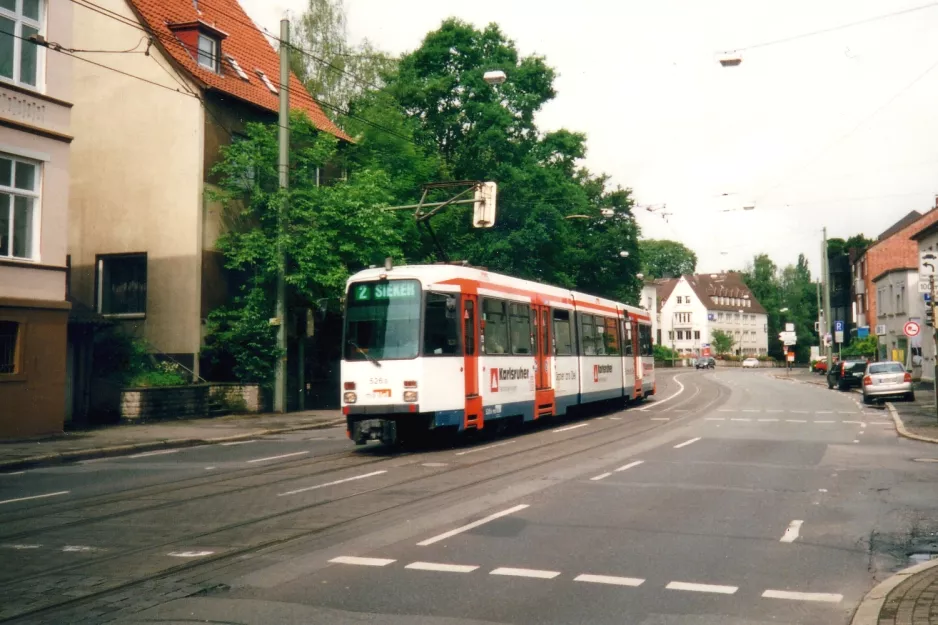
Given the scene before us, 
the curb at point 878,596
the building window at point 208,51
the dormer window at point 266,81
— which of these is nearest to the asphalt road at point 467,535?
the curb at point 878,596

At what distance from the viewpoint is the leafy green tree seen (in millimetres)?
26234

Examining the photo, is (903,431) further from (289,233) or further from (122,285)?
(122,285)

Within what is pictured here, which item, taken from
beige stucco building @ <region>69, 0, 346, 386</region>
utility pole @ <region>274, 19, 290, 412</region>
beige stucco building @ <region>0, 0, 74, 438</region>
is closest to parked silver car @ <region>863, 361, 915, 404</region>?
utility pole @ <region>274, 19, 290, 412</region>

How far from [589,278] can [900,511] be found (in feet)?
148

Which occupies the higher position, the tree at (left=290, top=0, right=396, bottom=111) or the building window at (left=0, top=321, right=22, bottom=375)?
the tree at (left=290, top=0, right=396, bottom=111)

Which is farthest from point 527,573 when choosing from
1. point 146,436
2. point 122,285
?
point 122,285

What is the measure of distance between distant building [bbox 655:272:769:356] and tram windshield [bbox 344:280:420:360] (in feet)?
382

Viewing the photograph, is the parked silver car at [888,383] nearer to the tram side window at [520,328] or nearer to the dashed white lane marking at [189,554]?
the tram side window at [520,328]

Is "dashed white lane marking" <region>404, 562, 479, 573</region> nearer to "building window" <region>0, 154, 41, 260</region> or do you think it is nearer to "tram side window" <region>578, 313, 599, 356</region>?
"building window" <region>0, 154, 41, 260</region>

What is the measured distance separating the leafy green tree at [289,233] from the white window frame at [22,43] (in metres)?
6.65

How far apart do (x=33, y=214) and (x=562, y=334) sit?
1266cm

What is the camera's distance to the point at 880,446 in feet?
59.3

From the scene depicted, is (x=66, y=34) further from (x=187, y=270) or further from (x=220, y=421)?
(x=220, y=421)

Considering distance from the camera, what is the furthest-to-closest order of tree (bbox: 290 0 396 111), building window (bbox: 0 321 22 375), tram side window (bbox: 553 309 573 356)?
tree (bbox: 290 0 396 111), tram side window (bbox: 553 309 573 356), building window (bbox: 0 321 22 375)
